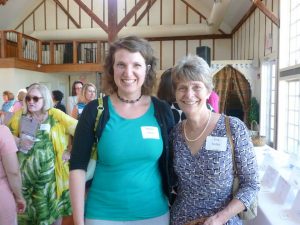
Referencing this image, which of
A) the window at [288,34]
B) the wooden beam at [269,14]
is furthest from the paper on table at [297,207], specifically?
the wooden beam at [269,14]

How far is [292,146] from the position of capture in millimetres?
5277

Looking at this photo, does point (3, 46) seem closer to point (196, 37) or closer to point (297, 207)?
point (196, 37)

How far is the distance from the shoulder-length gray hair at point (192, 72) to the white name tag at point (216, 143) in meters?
0.19

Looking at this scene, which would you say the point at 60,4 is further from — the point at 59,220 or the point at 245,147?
the point at 245,147

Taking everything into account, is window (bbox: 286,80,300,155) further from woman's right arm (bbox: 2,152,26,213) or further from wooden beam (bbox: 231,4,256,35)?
woman's right arm (bbox: 2,152,26,213)

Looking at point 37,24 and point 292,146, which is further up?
point 37,24

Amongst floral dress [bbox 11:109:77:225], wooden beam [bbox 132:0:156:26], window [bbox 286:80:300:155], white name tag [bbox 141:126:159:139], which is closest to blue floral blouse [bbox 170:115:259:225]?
white name tag [bbox 141:126:159:139]

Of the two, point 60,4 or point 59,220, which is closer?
point 59,220

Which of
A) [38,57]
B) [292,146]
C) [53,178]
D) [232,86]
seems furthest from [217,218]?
[38,57]

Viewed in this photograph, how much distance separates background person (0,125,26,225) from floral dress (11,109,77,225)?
2.00 feet

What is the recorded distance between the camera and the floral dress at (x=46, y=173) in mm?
2748

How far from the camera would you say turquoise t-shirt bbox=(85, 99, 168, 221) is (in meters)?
1.28

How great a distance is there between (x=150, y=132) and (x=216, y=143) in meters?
0.25

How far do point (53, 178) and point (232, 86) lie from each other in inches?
248
